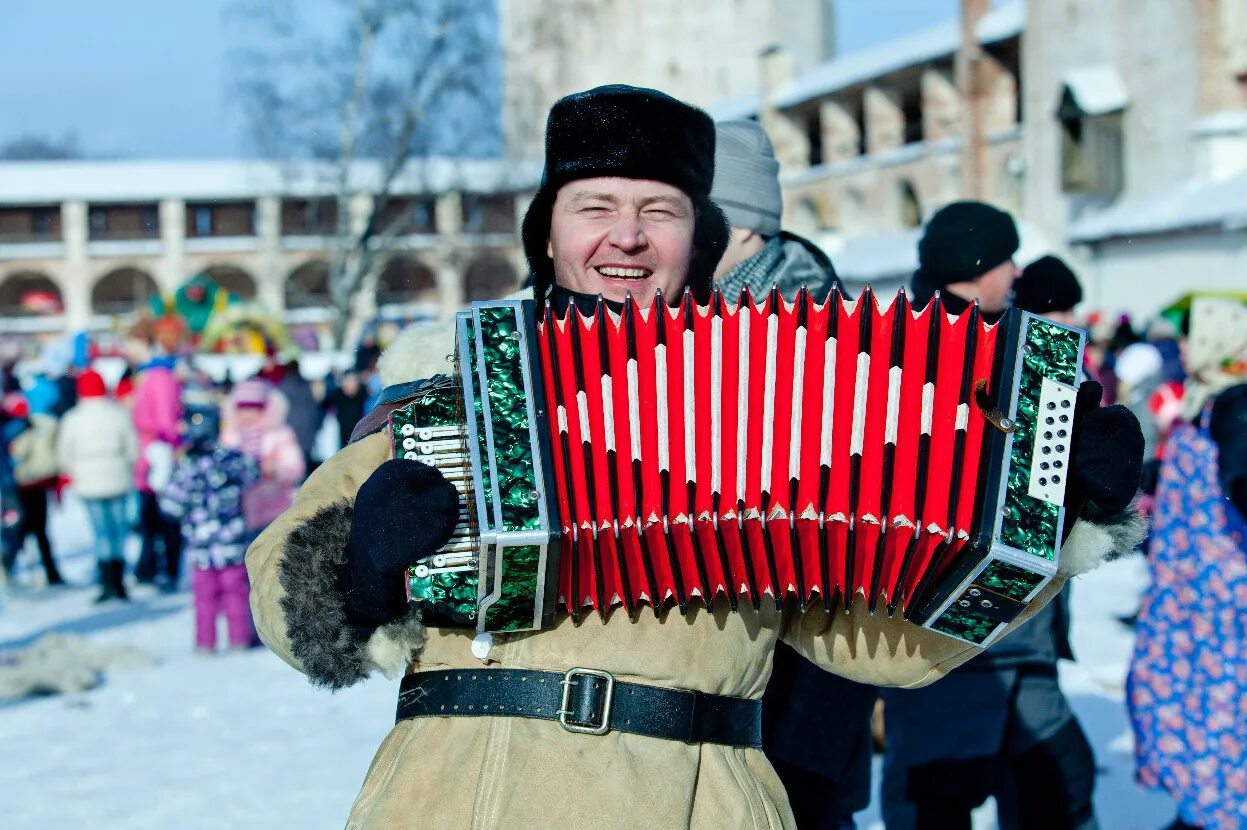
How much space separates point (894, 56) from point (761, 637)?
2978cm

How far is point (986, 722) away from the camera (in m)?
3.73

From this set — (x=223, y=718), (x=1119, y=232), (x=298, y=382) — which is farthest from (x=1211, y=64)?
(x=223, y=718)

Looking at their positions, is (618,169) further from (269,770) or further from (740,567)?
(269,770)

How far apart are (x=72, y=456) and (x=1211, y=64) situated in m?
16.7

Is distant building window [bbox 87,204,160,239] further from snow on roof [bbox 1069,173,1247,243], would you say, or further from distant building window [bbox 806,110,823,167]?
snow on roof [bbox 1069,173,1247,243]

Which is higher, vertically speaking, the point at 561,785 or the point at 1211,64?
the point at 1211,64

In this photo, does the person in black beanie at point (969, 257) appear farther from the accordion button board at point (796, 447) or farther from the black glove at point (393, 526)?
the black glove at point (393, 526)

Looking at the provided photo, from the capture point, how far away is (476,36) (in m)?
29.1

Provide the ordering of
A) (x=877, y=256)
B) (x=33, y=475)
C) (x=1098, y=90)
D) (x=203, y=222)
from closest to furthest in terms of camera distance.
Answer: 1. (x=33, y=475)
2. (x=1098, y=90)
3. (x=877, y=256)
4. (x=203, y=222)

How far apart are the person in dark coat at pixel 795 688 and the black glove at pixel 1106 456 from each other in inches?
44.8

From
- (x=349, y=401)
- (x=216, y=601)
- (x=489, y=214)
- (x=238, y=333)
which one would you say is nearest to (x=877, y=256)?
(x=238, y=333)

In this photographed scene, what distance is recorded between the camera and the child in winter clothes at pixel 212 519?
788 centimetres

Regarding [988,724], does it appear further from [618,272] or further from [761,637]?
[618,272]

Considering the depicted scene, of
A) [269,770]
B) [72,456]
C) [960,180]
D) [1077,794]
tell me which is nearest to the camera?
[1077,794]
